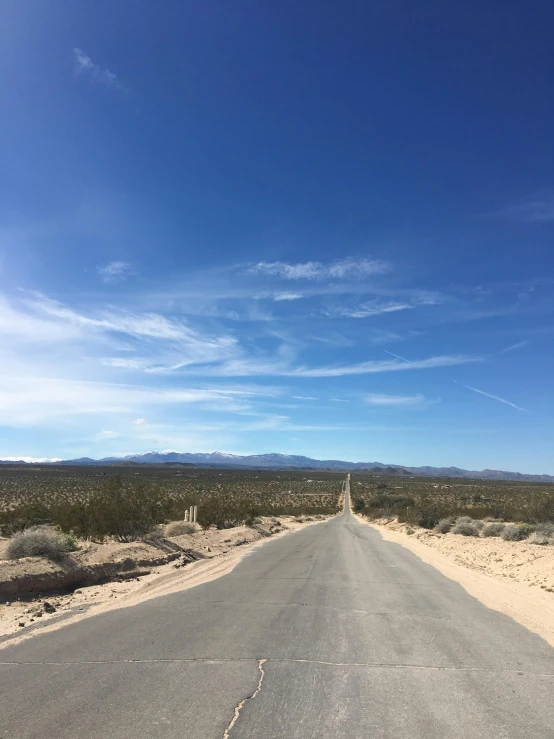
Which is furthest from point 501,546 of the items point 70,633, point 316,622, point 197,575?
point 70,633

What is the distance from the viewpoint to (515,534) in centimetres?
2569

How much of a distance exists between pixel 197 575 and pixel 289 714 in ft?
33.0

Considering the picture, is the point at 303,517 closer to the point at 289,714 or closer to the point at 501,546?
the point at 501,546

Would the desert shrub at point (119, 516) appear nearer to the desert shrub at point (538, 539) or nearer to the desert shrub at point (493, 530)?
the desert shrub at point (538, 539)

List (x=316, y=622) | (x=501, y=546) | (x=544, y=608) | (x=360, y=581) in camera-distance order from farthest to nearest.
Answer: (x=501, y=546) → (x=360, y=581) → (x=544, y=608) → (x=316, y=622)

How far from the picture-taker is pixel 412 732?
4879 millimetres

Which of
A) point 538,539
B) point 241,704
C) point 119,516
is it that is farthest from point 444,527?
point 241,704

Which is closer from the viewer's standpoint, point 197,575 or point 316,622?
point 316,622

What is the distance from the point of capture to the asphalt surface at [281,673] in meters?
4.98

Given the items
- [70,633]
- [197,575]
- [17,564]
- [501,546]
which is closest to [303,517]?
[501,546]

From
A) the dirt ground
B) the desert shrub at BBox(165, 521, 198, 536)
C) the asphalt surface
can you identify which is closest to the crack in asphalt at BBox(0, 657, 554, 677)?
the asphalt surface

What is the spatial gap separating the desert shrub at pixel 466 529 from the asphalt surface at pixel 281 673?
20.5 m

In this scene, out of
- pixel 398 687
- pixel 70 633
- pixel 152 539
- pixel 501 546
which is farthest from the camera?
pixel 501 546

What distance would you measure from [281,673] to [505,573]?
13732 mm
